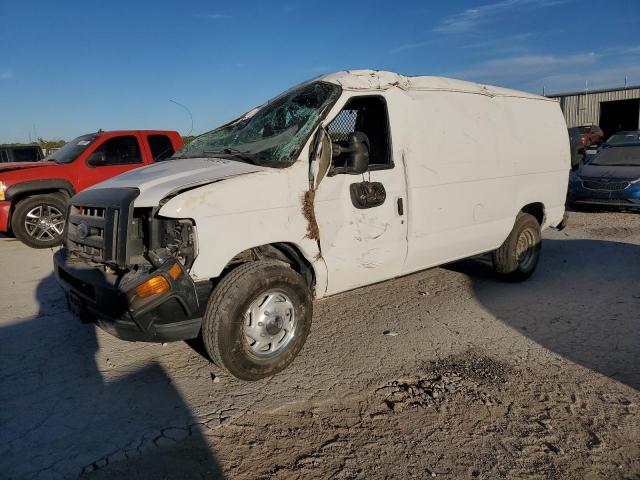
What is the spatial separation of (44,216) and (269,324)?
6.67 m

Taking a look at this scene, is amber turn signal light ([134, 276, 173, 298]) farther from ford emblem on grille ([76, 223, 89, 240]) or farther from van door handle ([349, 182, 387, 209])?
van door handle ([349, 182, 387, 209])

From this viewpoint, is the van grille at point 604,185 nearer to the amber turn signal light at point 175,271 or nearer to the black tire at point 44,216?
the amber turn signal light at point 175,271

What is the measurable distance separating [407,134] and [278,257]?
1.59 metres

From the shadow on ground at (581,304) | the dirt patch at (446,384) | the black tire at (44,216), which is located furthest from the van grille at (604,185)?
the black tire at (44,216)

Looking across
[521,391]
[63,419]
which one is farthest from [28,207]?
[521,391]

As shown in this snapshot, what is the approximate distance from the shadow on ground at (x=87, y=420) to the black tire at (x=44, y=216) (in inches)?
187

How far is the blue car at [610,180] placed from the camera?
9570mm

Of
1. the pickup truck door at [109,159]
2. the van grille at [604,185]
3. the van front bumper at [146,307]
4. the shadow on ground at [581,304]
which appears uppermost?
the pickup truck door at [109,159]

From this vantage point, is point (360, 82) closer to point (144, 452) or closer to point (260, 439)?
point (260, 439)

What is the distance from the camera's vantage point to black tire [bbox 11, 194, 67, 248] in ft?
26.0

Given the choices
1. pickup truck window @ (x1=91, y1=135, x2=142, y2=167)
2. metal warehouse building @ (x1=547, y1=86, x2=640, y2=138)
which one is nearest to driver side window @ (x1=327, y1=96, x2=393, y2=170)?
pickup truck window @ (x1=91, y1=135, x2=142, y2=167)

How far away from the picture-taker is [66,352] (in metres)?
3.86

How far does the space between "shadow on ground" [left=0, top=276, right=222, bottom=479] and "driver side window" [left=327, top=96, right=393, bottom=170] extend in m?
2.23

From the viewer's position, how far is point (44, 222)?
8133 millimetres
